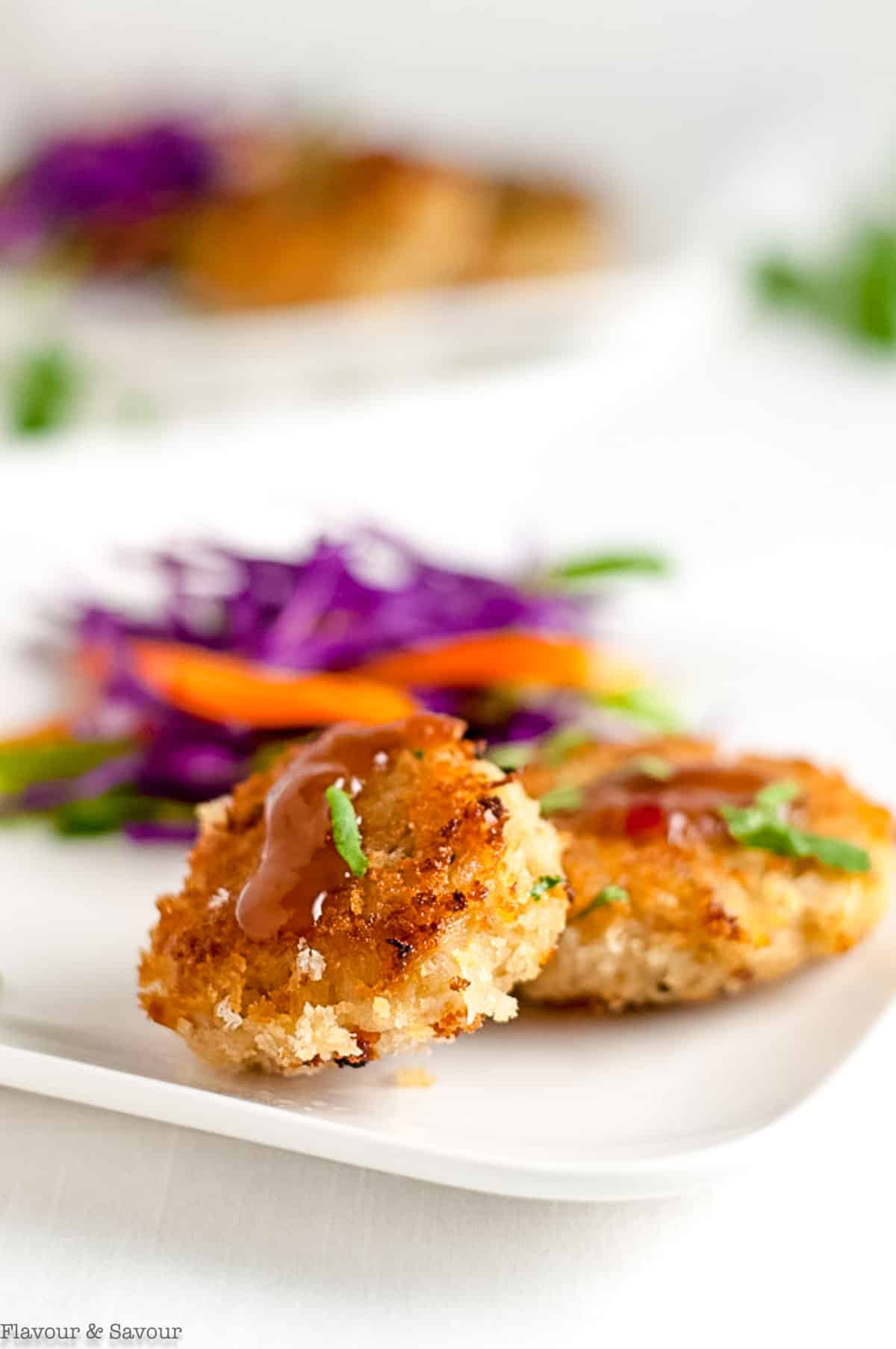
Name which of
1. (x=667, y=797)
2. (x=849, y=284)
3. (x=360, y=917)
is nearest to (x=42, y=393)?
(x=849, y=284)

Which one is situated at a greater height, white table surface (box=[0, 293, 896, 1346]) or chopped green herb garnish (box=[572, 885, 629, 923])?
chopped green herb garnish (box=[572, 885, 629, 923])

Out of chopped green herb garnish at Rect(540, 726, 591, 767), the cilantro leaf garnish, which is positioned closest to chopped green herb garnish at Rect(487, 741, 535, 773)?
chopped green herb garnish at Rect(540, 726, 591, 767)

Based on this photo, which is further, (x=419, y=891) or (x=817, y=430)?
(x=817, y=430)

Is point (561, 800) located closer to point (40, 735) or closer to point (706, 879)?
point (706, 879)

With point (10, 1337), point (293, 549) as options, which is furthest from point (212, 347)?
point (10, 1337)

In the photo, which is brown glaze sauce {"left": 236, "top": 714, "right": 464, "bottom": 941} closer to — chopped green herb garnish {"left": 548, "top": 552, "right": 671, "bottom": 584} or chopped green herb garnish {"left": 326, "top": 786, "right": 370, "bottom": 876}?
chopped green herb garnish {"left": 326, "top": 786, "right": 370, "bottom": 876}

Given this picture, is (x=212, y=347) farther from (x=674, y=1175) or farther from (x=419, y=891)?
(x=674, y=1175)
